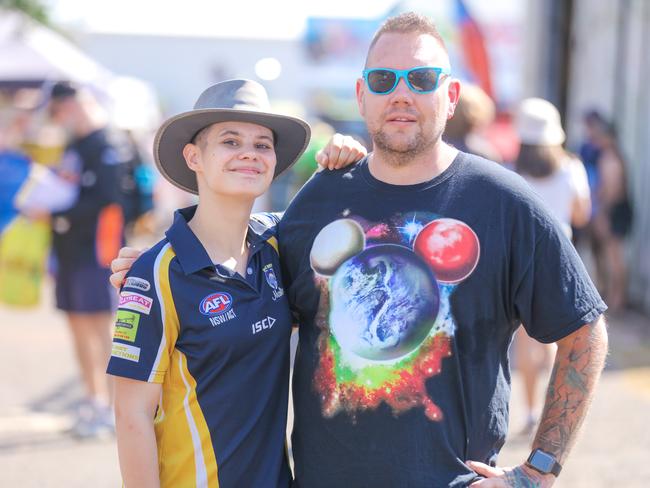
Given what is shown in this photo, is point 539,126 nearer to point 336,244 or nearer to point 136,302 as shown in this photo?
point 336,244

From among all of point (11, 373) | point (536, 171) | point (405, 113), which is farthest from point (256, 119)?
point (11, 373)

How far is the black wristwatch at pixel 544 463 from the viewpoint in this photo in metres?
2.55

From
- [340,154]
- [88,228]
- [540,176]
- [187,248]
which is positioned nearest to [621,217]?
[540,176]

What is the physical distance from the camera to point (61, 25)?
101ft

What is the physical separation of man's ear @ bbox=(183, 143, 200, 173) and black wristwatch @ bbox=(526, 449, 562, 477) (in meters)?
1.32

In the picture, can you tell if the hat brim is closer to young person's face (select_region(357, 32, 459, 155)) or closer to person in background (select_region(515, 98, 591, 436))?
young person's face (select_region(357, 32, 459, 155))

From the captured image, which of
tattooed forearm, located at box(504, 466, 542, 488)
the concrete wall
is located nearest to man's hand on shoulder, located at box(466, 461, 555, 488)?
tattooed forearm, located at box(504, 466, 542, 488)

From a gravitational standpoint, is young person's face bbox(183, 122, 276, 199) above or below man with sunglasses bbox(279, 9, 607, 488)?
above

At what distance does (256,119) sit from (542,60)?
10.3m

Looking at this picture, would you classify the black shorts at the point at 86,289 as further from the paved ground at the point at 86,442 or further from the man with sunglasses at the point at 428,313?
the man with sunglasses at the point at 428,313

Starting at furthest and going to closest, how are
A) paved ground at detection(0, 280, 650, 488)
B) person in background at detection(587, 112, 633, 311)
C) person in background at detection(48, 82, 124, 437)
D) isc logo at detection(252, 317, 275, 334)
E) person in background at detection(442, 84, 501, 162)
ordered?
person in background at detection(587, 112, 633, 311), person in background at detection(48, 82, 124, 437), person in background at detection(442, 84, 501, 162), paved ground at detection(0, 280, 650, 488), isc logo at detection(252, 317, 275, 334)

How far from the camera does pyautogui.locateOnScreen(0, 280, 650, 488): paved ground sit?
17.9 ft

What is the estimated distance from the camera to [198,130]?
2.80m

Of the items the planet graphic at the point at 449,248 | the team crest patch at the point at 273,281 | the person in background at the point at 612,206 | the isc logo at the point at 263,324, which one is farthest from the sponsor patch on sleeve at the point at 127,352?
the person in background at the point at 612,206
